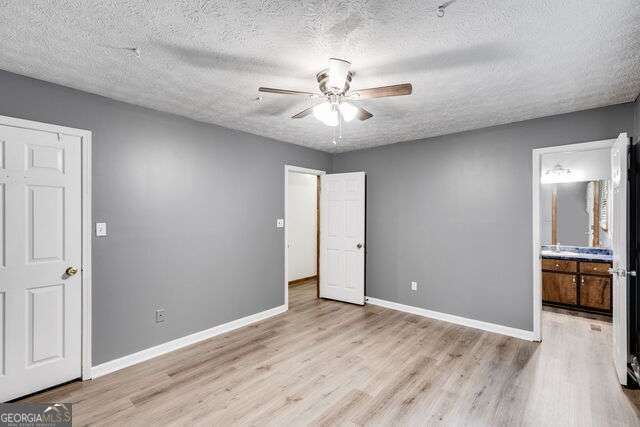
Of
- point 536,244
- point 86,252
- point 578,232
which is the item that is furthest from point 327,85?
point 578,232

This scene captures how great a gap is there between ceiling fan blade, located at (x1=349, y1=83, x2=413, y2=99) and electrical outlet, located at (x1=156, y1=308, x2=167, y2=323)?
2799 millimetres

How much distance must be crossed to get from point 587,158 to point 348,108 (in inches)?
169

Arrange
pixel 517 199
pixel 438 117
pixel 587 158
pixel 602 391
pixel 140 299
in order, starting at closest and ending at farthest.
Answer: pixel 602 391, pixel 140 299, pixel 438 117, pixel 517 199, pixel 587 158

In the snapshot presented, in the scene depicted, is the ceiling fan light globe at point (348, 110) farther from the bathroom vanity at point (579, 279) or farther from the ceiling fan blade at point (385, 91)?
the bathroom vanity at point (579, 279)

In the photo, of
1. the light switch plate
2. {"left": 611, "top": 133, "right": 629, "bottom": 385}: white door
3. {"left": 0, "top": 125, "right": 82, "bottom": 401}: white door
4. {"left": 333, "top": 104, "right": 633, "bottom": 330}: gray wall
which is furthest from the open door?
{"left": 0, "top": 125, "right": 82, "bottom": 401}: white door

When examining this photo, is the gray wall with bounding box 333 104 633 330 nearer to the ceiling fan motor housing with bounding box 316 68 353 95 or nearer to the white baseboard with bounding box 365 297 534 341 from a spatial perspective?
the white baseboard with bounding box 365 297 534 341

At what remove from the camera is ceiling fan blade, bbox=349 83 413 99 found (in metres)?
2.04

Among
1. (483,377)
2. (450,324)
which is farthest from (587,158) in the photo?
(483,377)

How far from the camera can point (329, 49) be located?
2045 mm

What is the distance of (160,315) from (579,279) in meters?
5.39

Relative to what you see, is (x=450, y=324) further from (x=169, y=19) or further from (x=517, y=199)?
(x=169, y=19)

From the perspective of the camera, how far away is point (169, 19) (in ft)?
5.73

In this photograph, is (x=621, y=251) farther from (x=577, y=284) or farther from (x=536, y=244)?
(x=577, y=284)

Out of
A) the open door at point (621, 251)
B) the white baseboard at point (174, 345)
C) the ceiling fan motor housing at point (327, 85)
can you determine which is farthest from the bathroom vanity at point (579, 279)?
the ceiling fan motor housing at point (327, 85)
